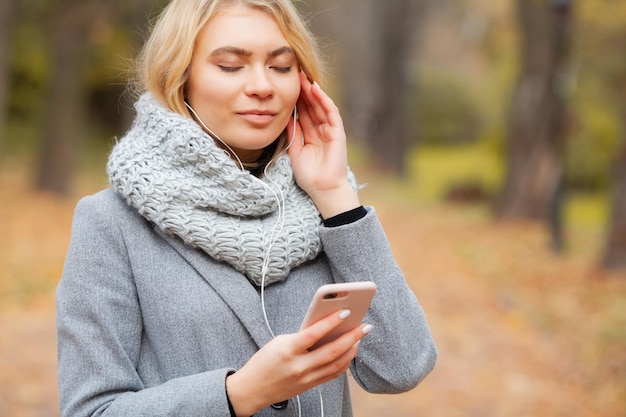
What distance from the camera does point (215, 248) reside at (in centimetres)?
192

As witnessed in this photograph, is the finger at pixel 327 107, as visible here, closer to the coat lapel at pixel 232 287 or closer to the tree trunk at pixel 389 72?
the coat lapel at pixel 232 287

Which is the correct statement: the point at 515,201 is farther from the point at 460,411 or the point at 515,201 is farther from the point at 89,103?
the point at 89,103

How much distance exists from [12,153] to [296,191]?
765 inches

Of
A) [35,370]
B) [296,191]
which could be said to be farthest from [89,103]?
[296,191]

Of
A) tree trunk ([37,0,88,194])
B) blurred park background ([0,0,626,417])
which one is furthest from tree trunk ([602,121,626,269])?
tree trunk ([37,0,88,194])

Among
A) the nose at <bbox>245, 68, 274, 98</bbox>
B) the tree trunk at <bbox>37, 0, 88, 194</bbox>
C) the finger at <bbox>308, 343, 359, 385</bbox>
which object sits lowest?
the tree trunk at <bbox>37, 0, 88, 194</bbox>

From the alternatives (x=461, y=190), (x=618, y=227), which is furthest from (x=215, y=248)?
(x=461, y=190)

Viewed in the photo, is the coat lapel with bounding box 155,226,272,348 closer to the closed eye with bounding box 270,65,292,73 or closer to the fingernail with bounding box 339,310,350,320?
the fingernail with bounding box 339,310,350,320

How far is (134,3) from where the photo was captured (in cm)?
1473

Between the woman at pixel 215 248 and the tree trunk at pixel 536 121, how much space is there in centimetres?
1114

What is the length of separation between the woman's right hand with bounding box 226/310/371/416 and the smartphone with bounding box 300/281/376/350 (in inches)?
0.6

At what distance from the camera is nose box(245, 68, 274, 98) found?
77.9 inches

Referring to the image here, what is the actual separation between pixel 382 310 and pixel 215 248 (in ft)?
1.40

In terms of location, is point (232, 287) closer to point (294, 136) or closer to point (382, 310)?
point (382, 310)
